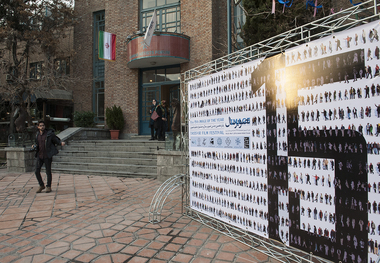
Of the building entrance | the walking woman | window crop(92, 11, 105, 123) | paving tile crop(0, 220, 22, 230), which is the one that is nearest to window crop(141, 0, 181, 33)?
the building entrance

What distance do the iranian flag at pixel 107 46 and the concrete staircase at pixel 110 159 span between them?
526 centimetres

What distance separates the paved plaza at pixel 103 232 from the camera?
323 centimetres

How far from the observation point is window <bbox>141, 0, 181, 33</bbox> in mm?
14203

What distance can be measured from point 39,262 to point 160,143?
7552 mm

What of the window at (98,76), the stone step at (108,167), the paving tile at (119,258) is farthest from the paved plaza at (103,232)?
the window at (98,76)

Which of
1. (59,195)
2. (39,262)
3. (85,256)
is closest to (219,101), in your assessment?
(85,256)

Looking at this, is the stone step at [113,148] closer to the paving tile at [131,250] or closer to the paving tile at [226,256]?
the paving tile at [131,250]

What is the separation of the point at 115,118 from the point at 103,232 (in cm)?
1124

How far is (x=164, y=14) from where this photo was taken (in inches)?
571

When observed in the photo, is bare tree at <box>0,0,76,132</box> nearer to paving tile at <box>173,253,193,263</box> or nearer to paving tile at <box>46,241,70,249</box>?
paving tile at <box>46,241,70,249</box>

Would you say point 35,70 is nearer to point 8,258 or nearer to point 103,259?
point 8,258

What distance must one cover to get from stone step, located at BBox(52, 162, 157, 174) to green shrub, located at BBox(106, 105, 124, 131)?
4.53 m

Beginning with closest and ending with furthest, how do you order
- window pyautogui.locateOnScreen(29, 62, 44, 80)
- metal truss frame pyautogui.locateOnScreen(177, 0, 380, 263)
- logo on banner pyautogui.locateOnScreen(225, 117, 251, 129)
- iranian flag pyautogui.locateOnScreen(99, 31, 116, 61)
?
1. metal truss frame pyautogui.locateOnScreen(177, 0, 380, 263)
2. logo on banner pyautogui.locateOnScreen(225, 117, 251, 129)
3. iranian flag pyautogui.locateOnScreen(99, 31, 116, 61)
4. window pyautogui.locateOnScreen(29, 62, 44, 80)

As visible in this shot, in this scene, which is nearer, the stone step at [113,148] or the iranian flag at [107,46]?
the stone step at [113,148]
